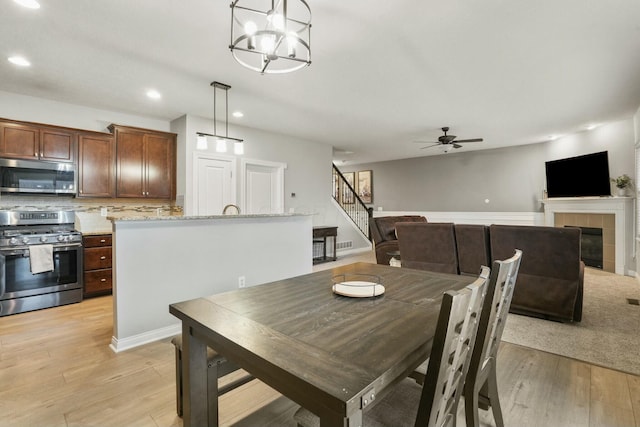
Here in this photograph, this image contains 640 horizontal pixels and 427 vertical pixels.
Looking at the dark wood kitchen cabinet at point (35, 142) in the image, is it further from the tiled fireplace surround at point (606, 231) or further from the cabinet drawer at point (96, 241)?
the tiled fireplace surround at point (606, 231)

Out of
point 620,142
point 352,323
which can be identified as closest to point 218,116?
point 352,323

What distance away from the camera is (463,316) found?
89 centimetres

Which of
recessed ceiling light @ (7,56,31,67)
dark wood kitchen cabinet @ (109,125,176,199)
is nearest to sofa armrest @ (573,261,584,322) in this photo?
dark wood kitchen cabinet @ (109,125,176,199)

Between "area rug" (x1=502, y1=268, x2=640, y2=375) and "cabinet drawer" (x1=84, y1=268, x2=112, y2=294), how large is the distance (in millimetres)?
4825

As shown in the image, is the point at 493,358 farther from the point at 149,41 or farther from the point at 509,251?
the point at 149,41

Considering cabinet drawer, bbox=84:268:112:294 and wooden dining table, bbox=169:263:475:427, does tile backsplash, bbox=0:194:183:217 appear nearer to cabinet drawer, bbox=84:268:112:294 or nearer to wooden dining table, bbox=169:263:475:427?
cabinet drawer, bbox=84:268:112:294

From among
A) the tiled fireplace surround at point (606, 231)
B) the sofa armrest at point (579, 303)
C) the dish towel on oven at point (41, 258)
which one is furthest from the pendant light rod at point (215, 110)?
the tiled fireplace surround at point (606, 231)

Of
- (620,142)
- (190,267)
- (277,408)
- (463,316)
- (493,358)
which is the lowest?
(277,408)

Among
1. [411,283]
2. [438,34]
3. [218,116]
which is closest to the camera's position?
[411,283]

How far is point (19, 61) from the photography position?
10.2 ft

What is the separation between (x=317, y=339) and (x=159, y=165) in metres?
4.82

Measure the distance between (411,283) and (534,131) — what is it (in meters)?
6.06

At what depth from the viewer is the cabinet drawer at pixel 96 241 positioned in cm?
410

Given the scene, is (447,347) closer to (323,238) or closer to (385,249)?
(385,249)
